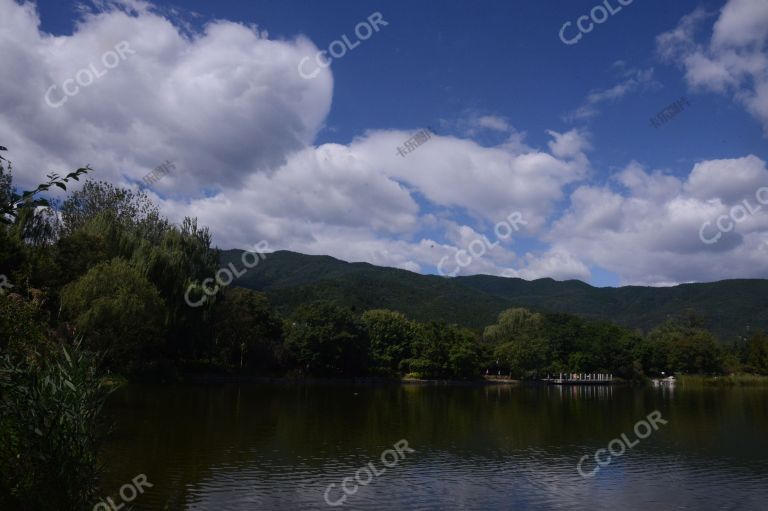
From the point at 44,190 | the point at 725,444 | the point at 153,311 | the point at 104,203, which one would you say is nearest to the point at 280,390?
the point at 153,311

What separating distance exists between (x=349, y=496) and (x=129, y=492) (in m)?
4.86

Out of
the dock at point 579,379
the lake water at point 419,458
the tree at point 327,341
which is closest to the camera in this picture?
the lake water at point 419,458

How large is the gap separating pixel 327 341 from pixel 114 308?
29.0 metres

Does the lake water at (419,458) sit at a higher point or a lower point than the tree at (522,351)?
lower

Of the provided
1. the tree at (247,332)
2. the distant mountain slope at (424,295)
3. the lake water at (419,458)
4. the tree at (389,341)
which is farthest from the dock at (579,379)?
the lake water at (419,458)

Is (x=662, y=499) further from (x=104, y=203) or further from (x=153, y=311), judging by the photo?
(x=104, y=203)

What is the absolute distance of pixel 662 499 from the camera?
14.6 m

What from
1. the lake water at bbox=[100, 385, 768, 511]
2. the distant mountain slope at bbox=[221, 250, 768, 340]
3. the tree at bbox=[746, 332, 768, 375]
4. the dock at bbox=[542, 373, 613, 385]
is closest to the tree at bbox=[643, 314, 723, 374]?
the tree at bbox=[746, 332, 768, 375]

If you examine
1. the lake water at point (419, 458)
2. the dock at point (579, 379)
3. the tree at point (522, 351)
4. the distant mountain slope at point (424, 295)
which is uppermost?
the distant mountain slope at point (424, 295)

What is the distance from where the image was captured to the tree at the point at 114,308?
29.1 m

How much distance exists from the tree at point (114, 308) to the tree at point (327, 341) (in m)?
23.8

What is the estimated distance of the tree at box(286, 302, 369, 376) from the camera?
56469 mm

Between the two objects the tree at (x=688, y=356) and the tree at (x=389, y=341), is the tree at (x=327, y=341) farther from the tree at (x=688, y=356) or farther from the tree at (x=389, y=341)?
the tree at (x=688, y=356)

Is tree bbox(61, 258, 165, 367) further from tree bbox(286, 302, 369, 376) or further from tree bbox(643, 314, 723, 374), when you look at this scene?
tree bbox(643, 314, 723, 374)
